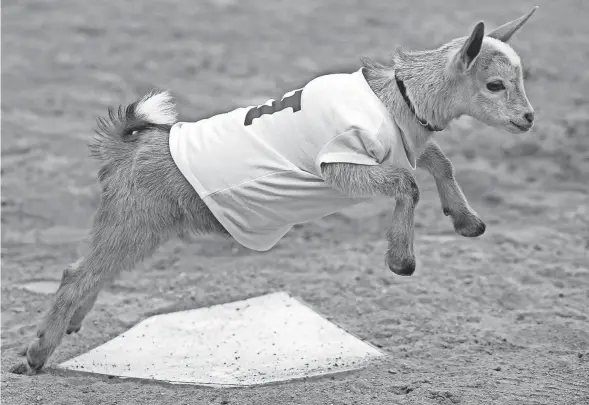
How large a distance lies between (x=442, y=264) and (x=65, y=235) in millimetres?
2891

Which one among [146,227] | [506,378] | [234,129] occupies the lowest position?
[506,378]

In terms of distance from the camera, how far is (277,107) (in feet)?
15.5

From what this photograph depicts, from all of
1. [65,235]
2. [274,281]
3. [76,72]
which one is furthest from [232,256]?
[76,72]

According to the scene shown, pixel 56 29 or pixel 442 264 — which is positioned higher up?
pixel 56 29

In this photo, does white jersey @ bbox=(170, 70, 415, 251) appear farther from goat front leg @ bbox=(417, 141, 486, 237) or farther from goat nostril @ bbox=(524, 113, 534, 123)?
goat nostril @ bbox=(524, 113, 534, 123)

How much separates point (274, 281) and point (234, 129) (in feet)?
7.25

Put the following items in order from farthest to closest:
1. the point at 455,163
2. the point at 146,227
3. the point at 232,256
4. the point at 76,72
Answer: the point at 76,72
the point at 455,163
the point at 232,256
the point at 146,227

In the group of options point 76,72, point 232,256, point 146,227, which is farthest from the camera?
point 76,72

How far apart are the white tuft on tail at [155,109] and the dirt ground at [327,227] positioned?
145cm

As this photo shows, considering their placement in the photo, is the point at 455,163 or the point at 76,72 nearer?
the point at 455,163

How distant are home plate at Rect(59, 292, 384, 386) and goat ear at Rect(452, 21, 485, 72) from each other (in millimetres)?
1894

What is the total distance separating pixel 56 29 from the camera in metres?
12.3

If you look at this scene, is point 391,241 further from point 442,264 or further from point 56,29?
point 56,29

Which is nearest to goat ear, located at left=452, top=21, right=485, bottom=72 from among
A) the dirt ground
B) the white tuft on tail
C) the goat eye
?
the goat eye
